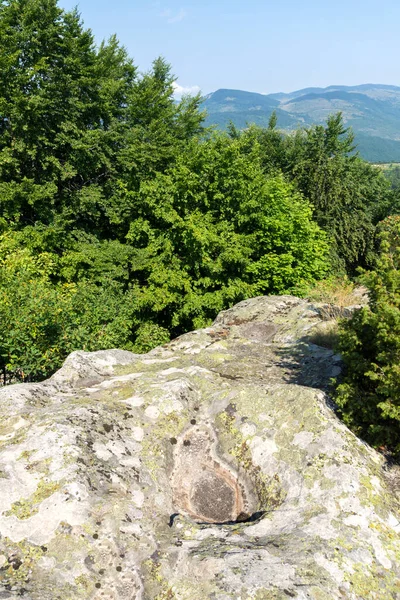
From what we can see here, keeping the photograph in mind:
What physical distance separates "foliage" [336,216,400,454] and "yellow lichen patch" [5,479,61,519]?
3.90m

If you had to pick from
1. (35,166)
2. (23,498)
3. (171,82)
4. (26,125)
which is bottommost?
(23,498)

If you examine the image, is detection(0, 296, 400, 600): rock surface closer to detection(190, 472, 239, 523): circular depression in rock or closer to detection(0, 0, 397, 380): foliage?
detection(190, 472, 239, 523): circular depression in rock

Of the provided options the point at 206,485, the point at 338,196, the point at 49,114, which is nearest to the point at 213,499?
the point at 206,485

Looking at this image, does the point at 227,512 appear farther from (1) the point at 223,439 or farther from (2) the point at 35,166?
(2) the point at 35,166

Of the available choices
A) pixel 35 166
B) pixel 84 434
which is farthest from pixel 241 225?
pixel 84 434

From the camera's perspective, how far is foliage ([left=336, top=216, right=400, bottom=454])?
217 inches

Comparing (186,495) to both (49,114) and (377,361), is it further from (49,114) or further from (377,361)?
(49,114)

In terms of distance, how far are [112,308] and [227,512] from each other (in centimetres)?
895

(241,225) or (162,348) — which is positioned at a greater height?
(241,225)

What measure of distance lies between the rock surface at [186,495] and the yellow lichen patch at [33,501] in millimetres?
10

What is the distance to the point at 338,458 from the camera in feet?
17.1

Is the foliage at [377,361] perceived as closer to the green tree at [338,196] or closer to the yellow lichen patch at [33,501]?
the yellow lichen patch at [33,501]

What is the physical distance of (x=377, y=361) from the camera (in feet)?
20.0

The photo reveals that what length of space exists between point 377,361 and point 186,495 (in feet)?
10.5
